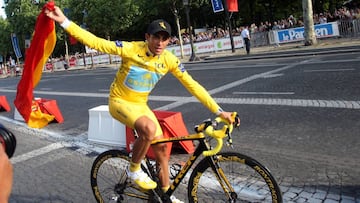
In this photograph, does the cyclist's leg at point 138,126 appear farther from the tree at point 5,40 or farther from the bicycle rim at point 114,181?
the tree at point 5,40

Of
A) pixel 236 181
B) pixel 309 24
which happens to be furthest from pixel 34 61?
pixel 309 24

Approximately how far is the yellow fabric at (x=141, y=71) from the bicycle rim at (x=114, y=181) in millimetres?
670

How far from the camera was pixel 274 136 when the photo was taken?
21.8 feet

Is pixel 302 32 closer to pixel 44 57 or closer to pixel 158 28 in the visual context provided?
pixel 158 28

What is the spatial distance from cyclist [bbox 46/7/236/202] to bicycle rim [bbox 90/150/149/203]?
0.76ft

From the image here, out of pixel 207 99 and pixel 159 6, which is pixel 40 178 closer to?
pixel 207 99

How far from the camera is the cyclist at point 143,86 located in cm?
362

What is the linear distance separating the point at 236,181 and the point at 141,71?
1.36 metres

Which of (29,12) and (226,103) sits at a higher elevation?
(29,12)

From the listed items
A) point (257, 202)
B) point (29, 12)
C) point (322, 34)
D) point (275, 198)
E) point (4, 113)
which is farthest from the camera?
point (29, 12)

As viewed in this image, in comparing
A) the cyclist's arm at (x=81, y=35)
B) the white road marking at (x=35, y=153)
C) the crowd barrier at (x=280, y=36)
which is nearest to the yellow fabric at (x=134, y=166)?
the cyclist's arm at (x=81, y=35)

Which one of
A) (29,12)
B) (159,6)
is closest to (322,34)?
(159,6)

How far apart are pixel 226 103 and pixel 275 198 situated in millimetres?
6719

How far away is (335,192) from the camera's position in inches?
166
